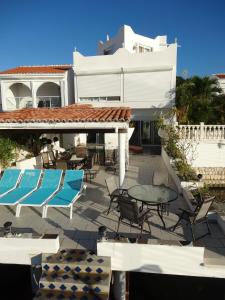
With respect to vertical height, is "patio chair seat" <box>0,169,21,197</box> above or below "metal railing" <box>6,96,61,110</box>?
→ below

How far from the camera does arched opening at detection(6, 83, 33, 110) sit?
27.1 m

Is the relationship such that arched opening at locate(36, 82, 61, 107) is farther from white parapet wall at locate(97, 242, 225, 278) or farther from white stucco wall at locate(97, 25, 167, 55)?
white parapet wall at locate(97, 242, 225, 278)

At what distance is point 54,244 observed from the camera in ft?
19.2

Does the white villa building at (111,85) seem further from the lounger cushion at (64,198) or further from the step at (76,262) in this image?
the step at (76,262)

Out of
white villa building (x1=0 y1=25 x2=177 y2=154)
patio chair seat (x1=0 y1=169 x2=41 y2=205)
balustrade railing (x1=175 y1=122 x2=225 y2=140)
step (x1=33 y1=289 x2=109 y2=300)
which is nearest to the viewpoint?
step (x1=33 y1=289 x2=109 y2=300)

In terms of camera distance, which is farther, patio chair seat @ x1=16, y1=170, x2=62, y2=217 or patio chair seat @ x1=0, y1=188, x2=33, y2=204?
patio chair seat @ x1=0, y1=188, x2=33, y2=204

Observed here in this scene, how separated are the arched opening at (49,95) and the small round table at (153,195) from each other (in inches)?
818

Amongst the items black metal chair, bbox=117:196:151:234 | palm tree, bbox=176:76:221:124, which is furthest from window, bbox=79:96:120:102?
black metal chair, bbox=117:196:151:234

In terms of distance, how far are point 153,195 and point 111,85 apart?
61.4 feet

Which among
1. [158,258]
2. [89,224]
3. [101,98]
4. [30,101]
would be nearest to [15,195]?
[89,224]

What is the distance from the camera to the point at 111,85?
81.0 feet

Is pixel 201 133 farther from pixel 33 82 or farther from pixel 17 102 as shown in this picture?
pixel 17 102

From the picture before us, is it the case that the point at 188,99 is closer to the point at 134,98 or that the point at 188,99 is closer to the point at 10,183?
the point at 134,98

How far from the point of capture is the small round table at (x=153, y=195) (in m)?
7.30
